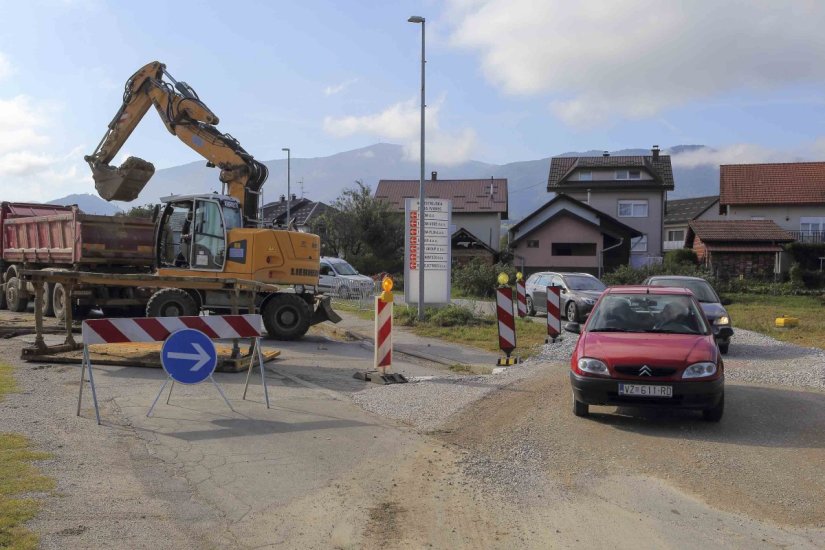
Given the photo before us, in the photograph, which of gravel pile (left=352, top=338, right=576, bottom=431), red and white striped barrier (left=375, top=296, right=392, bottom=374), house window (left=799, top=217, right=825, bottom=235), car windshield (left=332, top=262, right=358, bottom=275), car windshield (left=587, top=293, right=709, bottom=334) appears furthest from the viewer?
house window (left=799, top=217, right=825, bottom=235)

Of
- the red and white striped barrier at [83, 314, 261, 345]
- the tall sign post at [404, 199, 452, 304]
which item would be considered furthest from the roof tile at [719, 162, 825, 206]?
the red and white striped barrier at [83, 314, 261, 345]

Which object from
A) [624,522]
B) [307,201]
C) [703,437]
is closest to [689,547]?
[624,522]

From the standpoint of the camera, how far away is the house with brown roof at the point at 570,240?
51156 mm

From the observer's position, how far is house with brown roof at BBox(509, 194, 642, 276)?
51.2 metres

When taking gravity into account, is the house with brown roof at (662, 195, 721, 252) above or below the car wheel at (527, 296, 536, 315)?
above

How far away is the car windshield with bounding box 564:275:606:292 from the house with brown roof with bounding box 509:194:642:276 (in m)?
27.3

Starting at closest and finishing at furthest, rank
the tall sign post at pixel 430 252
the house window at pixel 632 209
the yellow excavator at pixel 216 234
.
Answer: the yellow excavator at pixel 216 234 < the tall sign post at pixel 430 252 < the house window at pixel 632 209

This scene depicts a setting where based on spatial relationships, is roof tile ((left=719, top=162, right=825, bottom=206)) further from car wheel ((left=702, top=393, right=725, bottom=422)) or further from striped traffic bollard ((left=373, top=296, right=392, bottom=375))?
car wheel ((left=702, top=393, right=725, bottom=422))

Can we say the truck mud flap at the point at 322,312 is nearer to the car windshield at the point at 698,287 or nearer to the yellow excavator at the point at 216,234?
the yellow excavator at the point at 216,234

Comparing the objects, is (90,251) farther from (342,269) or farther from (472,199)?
(472,199)

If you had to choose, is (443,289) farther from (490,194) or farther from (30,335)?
(490,194)

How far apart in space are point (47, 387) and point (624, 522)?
7.65m

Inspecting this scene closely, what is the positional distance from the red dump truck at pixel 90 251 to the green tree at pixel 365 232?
29.2m

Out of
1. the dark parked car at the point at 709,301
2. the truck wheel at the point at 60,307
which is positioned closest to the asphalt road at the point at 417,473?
the dark parked car at the point at 709,301
